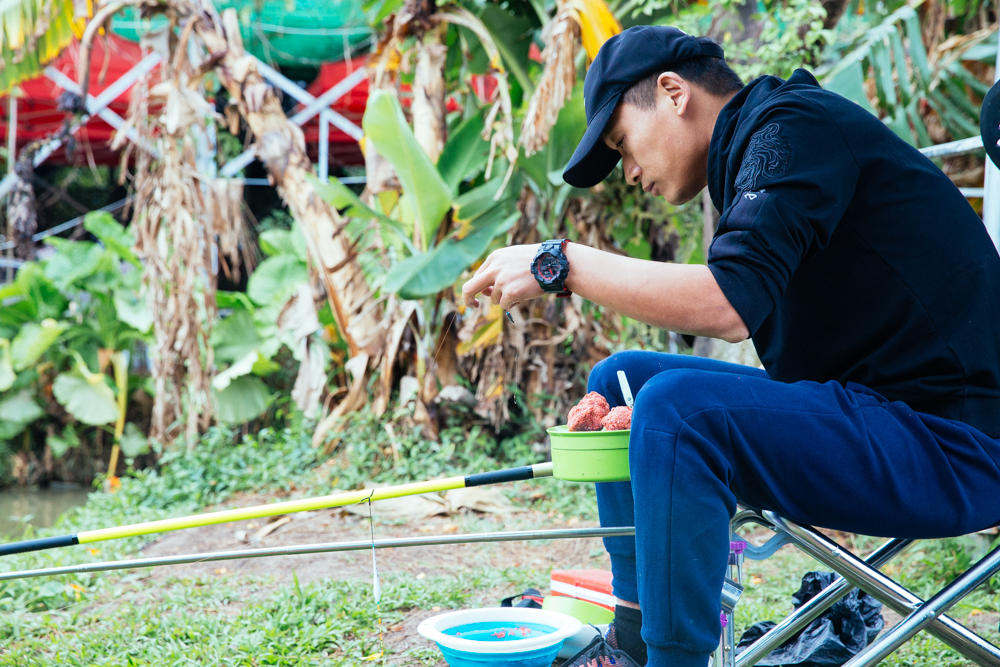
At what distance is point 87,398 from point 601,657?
624 centimetres

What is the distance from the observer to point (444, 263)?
14.5 feet

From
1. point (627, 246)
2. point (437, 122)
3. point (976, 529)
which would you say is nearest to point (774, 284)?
point (976, 529)

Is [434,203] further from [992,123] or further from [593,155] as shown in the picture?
[992,123]

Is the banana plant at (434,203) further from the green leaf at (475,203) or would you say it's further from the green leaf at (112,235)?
the green leaf at (112,235)

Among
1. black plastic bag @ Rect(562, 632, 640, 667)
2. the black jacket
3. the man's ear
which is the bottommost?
black plastic bag @ Rect(562, 632, 640, 667)

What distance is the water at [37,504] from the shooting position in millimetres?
5863

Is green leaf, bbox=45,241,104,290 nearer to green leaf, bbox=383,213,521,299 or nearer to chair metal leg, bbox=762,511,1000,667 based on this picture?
green leaf, bbox=383,213,521,299

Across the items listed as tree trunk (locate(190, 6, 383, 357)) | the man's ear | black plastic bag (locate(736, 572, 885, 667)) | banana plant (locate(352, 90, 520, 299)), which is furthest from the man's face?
tree trunk (locate(190, 6, 383, 357))

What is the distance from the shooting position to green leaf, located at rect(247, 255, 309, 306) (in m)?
6.83

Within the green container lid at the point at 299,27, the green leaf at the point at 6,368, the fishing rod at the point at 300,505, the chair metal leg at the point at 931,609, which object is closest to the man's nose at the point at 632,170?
the fishing rod at the point at 300,505

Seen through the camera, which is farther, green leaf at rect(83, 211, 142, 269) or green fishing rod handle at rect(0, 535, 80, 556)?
green leaf at rect(83, 211, 142, 269)

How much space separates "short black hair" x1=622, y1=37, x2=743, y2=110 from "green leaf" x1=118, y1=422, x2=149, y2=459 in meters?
6.38

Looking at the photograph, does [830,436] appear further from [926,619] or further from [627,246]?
[627,246]

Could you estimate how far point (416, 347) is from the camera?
516cm
